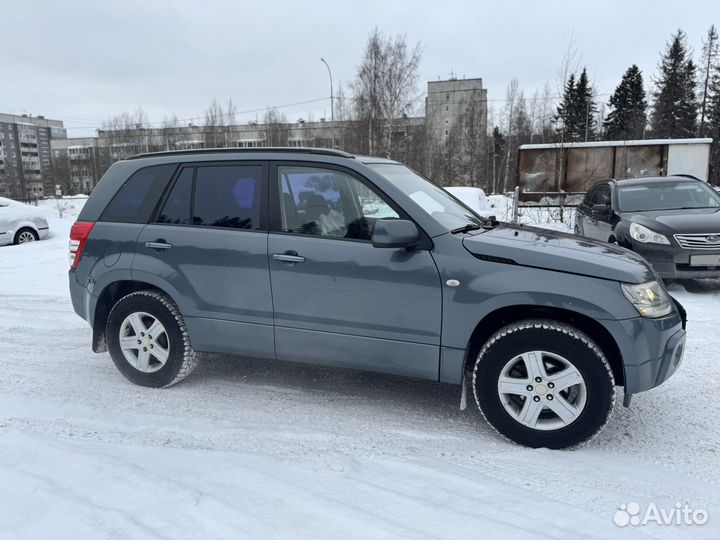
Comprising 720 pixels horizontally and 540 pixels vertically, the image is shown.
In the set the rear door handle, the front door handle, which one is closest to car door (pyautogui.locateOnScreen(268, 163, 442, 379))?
the front door handle

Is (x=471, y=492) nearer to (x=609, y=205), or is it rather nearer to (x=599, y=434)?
(x=599, y=434)

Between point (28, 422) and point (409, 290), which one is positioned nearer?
point (409, 290)

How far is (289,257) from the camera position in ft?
11.5

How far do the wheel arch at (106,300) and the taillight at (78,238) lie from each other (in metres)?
0.37

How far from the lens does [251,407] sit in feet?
12.3

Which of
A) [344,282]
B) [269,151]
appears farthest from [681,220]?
[269,151]

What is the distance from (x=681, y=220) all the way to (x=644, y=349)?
4868 mm

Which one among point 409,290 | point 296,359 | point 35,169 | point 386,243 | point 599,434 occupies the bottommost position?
point 599,434

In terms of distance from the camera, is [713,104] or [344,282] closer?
[344,282]

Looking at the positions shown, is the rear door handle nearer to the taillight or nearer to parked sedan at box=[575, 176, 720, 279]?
the taillight

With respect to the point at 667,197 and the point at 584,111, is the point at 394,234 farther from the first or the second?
the point at 584,111

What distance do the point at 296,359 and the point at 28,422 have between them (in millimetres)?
1898

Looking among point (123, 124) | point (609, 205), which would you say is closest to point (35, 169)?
point (123, 124)

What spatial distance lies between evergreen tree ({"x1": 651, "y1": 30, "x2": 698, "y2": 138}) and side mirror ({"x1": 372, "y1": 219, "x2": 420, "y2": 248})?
50476 millimetres
